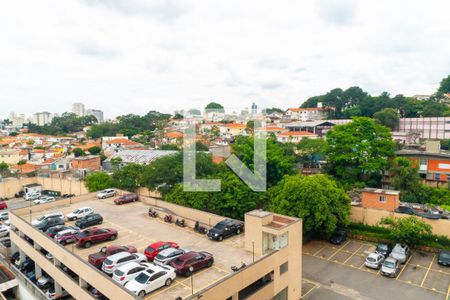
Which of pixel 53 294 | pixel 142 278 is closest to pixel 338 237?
pixel 142 278

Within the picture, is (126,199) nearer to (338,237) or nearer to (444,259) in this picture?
(338,237)

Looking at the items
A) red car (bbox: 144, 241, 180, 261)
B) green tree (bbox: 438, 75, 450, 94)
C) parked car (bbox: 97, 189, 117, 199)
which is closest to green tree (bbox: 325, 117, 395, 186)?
parked car (bbox: 97, 189, 117, 199)

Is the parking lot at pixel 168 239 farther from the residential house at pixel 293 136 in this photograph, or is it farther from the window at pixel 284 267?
the residential house at pixel 293 136

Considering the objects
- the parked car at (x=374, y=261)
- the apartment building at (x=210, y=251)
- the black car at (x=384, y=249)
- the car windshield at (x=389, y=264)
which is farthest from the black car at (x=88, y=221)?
the black car at (x=384, y=249)

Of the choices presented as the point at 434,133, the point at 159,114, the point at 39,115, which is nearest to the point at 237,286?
the point at 434,133

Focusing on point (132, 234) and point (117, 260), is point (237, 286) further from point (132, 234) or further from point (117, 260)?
point (132, 234)

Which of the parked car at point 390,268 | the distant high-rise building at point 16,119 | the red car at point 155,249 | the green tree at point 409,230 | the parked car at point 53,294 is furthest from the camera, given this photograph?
the distant high-rise building at point 16,119
